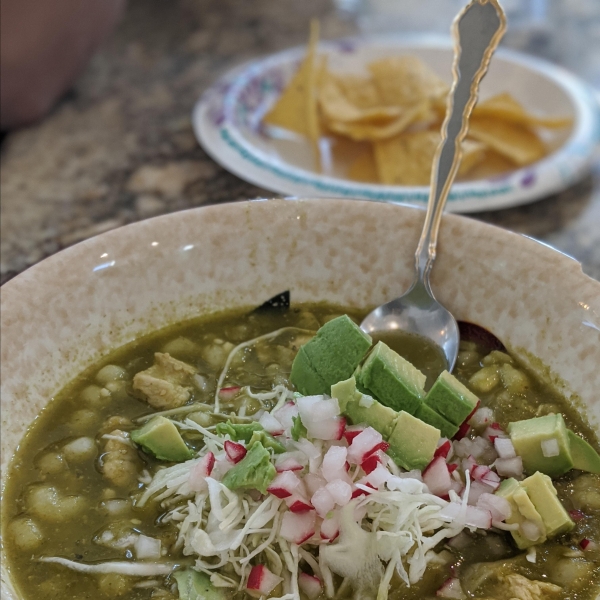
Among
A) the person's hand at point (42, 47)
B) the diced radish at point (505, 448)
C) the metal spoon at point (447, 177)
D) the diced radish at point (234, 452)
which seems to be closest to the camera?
the diced radish at point (234, 452)

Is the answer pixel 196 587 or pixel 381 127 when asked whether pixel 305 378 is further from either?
pixel 381 127

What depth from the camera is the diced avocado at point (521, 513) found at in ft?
4.51

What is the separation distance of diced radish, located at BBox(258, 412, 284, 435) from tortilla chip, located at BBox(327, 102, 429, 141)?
1623mm

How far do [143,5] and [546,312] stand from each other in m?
3.49

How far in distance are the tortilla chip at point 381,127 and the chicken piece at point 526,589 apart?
189cm

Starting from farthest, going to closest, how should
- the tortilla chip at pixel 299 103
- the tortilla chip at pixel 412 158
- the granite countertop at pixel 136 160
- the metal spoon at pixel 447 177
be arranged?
the tortilla chip at pixel 299 103 < the tortilla chip at pixel 412 158 < the granite countertop at pixel 136 160 < the metal spoon at pixel 447 177

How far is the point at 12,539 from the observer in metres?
1.41

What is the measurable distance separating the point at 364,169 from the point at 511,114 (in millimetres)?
646

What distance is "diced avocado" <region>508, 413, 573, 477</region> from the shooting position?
4.88 ft

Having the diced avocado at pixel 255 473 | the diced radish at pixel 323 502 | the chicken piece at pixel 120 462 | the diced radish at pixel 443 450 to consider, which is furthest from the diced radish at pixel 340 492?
the chicken piece at pixel 120 462

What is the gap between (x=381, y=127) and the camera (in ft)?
9.78

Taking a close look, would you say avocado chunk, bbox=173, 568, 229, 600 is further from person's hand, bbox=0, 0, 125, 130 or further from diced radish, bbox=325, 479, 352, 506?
person's hand, bbox=0, 0, 125, 130

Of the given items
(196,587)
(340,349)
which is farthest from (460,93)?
(196,587)

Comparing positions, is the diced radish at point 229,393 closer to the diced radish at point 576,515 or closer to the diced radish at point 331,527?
the diced radish at point 331,527
